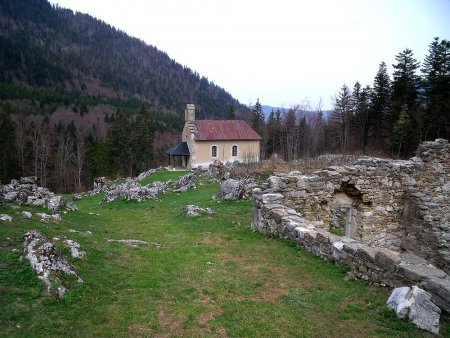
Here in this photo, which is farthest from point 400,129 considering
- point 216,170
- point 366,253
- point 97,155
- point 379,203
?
point 97,155

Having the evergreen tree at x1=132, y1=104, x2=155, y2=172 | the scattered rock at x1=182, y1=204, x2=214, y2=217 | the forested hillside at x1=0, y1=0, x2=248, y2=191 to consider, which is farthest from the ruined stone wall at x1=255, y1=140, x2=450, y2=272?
the evergreen tree at x1=132, y1=104, x2=155, y2=172

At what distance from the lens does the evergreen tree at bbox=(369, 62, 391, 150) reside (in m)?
49.1

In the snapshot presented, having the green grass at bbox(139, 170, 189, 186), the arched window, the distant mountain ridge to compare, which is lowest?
the green grass at bbox(139, 170, 189, 186)

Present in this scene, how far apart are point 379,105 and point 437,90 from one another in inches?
409

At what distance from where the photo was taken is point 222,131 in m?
45.4

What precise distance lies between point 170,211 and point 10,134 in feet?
141

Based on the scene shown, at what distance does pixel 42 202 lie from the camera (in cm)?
1598

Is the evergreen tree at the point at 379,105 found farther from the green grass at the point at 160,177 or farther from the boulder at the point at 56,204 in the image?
the boulder at the point at 56,204

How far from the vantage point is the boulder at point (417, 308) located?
520 centimetres

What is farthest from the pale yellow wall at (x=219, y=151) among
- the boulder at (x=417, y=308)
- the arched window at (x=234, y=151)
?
the boulder at (x=417, y=308)

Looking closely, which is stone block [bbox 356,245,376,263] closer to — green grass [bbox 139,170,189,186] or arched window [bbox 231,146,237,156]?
green grass [bbox 139,170,189,186]

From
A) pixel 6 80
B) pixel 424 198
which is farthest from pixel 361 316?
pixel 6 80

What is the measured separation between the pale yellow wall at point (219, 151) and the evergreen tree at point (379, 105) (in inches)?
749

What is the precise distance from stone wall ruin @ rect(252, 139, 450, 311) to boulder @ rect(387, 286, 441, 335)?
4.47 meters
